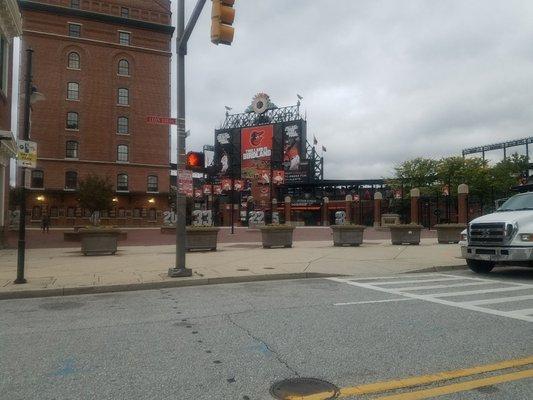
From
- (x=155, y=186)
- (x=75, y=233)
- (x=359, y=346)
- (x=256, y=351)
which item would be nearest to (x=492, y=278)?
(x=359, y=346)

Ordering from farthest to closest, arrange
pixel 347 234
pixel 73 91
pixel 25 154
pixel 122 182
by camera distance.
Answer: pixel 122 182, pixel 73 91, pixel 347 234, pixel 25 154

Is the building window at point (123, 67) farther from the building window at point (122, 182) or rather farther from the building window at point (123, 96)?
the building window at point (122, 182)

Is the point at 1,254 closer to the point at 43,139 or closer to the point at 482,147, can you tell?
the point at 43,139

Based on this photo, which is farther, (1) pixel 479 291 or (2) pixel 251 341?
(1) pixel 479 291

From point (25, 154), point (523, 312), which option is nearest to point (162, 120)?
point (25, 154)

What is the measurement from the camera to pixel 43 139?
2018 inches

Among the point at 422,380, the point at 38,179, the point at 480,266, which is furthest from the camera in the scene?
the point at 38,179

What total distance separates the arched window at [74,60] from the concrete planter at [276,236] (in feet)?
135

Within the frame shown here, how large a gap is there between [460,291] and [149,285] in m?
6.59

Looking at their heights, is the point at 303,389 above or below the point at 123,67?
below

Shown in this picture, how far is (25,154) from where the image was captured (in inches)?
414

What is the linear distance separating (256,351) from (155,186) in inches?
2034

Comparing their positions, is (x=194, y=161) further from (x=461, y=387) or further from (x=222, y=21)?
(x=461, y=387)

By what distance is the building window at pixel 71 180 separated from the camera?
170 feet
